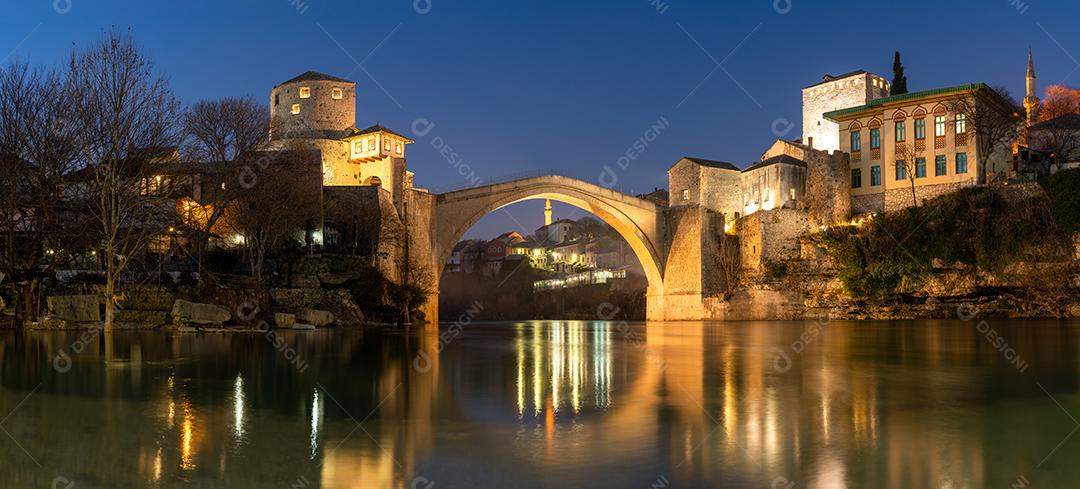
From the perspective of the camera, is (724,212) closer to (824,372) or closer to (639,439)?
(824,372)

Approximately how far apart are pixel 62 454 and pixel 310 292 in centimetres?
2437

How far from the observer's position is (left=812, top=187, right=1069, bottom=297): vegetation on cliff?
35.6 m

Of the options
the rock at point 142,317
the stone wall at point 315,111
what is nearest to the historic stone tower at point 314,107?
the stone wall at point 315,111

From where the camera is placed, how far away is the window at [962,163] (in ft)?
129

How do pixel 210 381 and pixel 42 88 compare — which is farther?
pixel 42 88

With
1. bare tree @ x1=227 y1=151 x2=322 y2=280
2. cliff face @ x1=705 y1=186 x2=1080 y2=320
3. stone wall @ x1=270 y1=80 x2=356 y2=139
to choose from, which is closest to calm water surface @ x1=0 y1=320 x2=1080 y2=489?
bare tree @ x1=227 y1=151 x2=322 y2=280

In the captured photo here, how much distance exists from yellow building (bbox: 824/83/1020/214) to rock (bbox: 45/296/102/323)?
38.3 meters

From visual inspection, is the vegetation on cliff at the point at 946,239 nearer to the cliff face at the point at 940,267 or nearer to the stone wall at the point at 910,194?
the cliff face at the point at 940,267

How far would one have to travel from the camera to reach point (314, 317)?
2783 centimetres

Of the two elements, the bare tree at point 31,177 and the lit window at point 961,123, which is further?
the lit window at point 961,123

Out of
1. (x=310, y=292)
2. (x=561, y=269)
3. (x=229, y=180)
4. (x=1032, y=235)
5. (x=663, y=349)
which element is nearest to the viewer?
(x=663, y=349)

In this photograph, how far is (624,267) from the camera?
235 feet

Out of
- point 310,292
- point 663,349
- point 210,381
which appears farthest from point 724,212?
point 210,381

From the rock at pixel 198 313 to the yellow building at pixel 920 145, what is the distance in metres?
34.8
